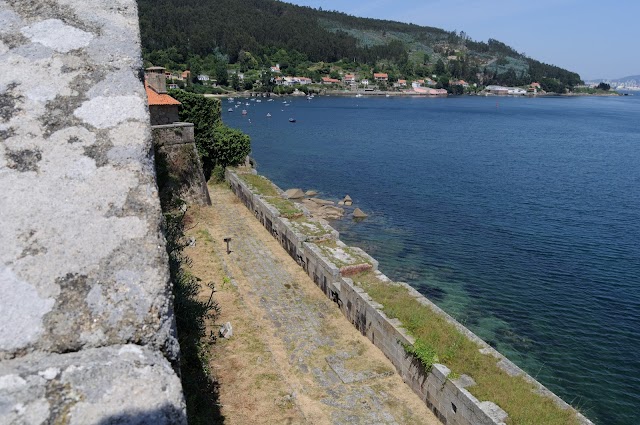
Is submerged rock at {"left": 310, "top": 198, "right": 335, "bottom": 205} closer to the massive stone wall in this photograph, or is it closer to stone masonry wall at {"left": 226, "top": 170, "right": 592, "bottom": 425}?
stone masonry wall at {"left": 226, "top": 170, "right": 592, "bottom": 425}

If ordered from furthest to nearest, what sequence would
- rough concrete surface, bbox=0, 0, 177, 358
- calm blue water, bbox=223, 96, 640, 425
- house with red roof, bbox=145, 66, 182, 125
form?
house with red roof, bbox=145, 66, 182, 125 → calm blue water, bbox=223, 96, 640, 425 → rough concrete surface, bbox=0, 0, 177, 358

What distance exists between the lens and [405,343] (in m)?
13.4

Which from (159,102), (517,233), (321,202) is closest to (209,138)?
(159,102)

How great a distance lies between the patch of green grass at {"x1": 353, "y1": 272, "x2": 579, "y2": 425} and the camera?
10508 mm

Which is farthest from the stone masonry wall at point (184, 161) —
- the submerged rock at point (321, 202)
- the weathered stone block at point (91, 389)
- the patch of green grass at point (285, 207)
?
the weathered stone block at point (91, 389)

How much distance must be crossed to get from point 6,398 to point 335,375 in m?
12.3

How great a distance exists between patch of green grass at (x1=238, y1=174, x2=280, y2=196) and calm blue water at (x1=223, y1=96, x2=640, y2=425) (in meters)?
5.87

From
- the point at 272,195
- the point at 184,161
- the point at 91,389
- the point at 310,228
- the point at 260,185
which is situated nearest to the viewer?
the point at 91,389

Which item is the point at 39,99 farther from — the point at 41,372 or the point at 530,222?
the point at 530,222

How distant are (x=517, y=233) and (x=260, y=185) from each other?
56.5 feet

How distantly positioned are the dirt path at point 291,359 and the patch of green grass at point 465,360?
4.57ft

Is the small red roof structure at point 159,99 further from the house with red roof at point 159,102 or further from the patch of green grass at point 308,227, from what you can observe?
the patch of green grass at point 308,227

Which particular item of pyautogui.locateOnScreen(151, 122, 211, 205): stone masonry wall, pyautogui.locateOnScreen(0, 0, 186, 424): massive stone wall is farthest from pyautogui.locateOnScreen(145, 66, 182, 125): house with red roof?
pyautogui.locateOnScreen(0, 0, 186, 424): massive stone wall

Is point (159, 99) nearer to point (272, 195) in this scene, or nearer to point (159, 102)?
point (159, 102)
